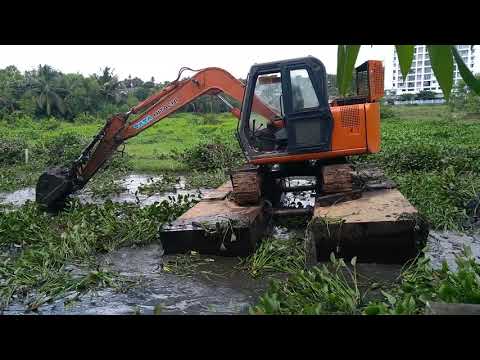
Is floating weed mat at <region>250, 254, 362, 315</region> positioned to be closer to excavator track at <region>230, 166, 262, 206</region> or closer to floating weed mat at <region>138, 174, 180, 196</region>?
excavator track at <region>230, 166, 262, 206</region>

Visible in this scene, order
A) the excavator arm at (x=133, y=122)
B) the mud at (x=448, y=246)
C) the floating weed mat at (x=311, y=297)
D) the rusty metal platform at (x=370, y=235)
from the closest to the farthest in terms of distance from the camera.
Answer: the floating weed mat at (x=311, y=297) < the rusty metal platform at (x=370, y=235) < the mud at (x=448, y=246) < the excavator arm at (x=133, y=122)

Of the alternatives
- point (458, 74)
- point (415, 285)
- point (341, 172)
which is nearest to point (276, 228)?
point (341, 172)

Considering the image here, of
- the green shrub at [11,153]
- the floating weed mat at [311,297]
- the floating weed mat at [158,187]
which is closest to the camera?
the floating weed mat at [311,297]

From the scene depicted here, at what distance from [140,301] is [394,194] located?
3.50 meters

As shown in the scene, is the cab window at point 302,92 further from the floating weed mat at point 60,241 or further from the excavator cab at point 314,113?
the floating weed mat at point 60,241

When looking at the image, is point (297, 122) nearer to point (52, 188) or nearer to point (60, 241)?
point (60, 241)

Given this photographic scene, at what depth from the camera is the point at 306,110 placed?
264 inches

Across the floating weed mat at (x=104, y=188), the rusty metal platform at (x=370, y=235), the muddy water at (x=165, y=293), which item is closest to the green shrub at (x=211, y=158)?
the floating weed mat at (x=104, y=188)

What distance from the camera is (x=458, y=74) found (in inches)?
33.1

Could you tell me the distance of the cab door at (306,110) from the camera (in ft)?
21.9

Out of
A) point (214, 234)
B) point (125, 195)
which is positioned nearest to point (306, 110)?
→ point (214, 234)

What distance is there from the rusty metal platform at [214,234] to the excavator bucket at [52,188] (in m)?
3.57
